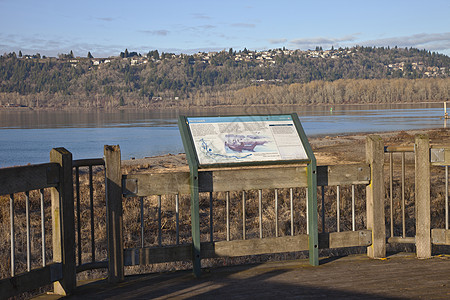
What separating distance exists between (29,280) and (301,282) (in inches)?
95.8

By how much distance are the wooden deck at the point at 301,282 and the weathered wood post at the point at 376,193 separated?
21 cm

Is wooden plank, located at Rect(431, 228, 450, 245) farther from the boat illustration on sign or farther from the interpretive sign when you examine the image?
the boat illustration on sign

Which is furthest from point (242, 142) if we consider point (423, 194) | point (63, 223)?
point (423, 194)

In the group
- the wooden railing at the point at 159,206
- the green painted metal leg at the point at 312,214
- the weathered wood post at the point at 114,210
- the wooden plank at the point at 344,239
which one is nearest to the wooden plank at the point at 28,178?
the wooden railing at the point at 159,206

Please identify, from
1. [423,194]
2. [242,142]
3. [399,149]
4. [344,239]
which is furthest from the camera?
[399,149]

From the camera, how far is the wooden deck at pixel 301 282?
4566mm

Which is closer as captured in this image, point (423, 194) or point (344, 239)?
point (344, 239)

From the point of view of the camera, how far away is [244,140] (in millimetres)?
5516

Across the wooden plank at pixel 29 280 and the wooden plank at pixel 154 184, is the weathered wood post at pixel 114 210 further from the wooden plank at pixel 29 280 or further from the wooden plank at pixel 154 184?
the wooden plank at pixel 29 280

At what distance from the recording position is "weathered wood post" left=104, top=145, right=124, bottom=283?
498cm

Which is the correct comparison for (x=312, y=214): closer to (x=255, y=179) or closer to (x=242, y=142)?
(x=255, y=179)

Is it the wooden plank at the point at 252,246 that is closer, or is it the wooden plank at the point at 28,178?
the wooden plank at the point at 28,178

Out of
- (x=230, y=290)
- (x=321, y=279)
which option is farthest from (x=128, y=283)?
(x=321, y=279)

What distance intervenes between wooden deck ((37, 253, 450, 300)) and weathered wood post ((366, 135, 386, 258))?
0.21 metres
